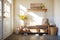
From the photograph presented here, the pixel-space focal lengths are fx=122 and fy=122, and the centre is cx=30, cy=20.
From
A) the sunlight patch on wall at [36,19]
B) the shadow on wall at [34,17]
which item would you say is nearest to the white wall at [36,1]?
the shadow on wall at [34,17]

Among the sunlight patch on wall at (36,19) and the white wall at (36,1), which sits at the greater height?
the white wall at (36,1)

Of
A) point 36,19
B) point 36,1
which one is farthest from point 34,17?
point 36,1

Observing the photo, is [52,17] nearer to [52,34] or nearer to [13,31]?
[52,34]

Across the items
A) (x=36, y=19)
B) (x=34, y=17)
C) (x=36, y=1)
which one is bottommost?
(x=36, y=19)

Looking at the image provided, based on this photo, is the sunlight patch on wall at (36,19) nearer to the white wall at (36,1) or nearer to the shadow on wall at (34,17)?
the shadow on wall at (34,17)

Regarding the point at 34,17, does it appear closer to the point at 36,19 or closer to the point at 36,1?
the point at 36,19

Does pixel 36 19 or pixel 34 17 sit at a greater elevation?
pixel 34 17

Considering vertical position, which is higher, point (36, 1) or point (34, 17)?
point (36, 1)

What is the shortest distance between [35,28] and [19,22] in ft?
3.90

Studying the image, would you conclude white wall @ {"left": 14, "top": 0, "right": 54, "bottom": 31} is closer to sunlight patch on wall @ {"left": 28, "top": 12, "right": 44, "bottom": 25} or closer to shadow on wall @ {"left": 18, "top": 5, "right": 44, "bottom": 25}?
shadow on wall @ {"left": 18, "top": 5, "right": 44, "bottom": 25}

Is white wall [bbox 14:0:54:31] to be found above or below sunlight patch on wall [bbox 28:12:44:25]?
above

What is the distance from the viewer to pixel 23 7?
7953 millimetres

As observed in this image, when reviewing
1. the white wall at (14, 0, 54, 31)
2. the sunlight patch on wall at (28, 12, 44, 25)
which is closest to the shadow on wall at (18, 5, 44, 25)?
the sunlight patch on wall at (28, 12, 44, 25)

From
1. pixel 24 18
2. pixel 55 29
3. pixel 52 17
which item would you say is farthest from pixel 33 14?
pixel 55 29
